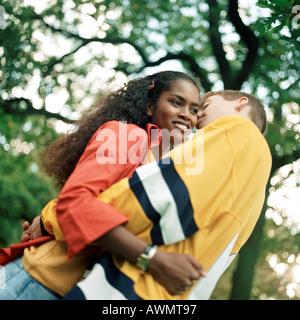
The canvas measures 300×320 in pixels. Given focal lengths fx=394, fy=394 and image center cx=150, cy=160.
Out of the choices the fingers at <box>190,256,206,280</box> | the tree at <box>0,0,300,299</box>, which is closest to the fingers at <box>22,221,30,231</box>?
the fingers at <box>190,256,206,280</box>

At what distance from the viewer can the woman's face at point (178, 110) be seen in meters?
2.11

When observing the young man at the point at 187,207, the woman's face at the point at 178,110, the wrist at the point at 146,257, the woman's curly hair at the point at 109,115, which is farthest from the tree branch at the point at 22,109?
the wrist at the point at 146,257

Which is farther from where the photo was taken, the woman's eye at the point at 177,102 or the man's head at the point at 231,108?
the woman's eye at the point at 177,102

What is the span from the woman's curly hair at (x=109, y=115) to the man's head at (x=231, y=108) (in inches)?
9.6

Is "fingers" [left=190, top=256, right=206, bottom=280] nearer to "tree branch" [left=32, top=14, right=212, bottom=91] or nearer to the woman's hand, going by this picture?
the woman's hand

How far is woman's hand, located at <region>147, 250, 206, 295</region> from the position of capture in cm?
136

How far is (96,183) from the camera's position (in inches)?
57.7

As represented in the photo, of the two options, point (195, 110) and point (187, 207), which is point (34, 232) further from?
point (195, 110)

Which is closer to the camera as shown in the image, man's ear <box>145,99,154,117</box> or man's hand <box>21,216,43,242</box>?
man's hand <box>21,216,43,242</box>

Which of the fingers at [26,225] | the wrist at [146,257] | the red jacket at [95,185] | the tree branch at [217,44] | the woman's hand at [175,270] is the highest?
the red jacket at [95,185]

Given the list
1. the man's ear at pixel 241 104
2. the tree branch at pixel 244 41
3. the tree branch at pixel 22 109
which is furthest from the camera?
the tree branch at pixel 22 109

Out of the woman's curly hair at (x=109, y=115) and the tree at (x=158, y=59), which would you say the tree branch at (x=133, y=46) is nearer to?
the tree at (x=158, y=59)

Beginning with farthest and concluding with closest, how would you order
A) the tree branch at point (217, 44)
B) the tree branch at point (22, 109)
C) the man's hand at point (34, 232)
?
the tree branch at point (22, 109) < the tree branch at point (217, 44) < the man's hand at point (34, 232)

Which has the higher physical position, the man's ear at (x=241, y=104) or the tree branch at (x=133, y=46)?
the man's ear at (x=241, y=104)
